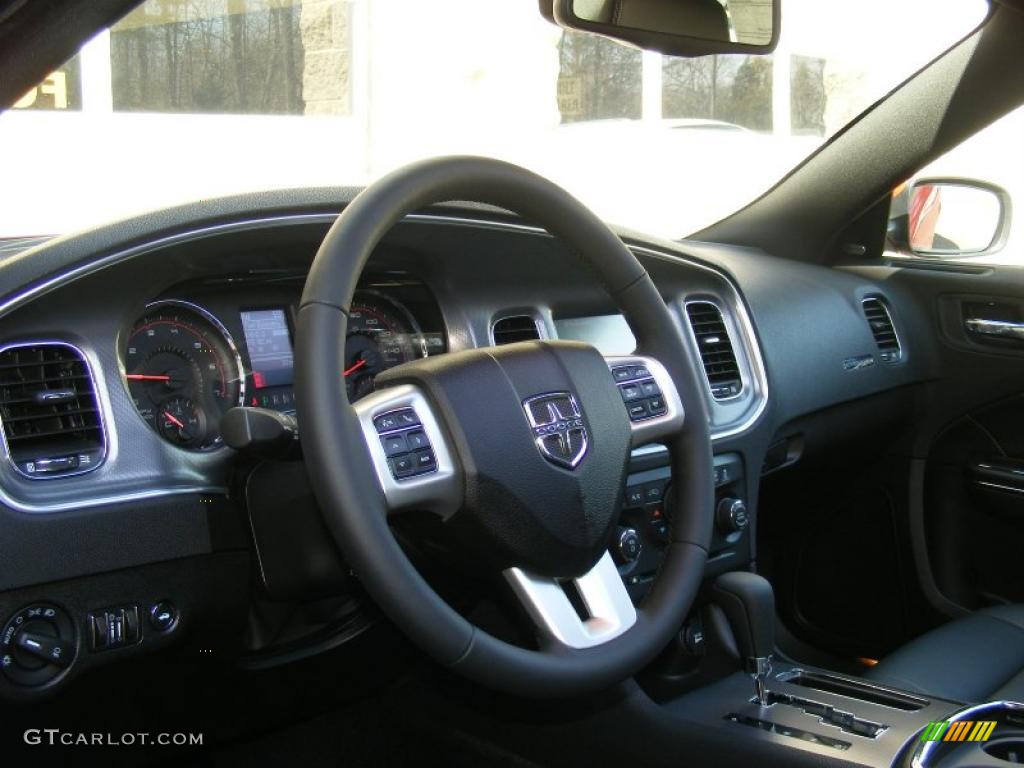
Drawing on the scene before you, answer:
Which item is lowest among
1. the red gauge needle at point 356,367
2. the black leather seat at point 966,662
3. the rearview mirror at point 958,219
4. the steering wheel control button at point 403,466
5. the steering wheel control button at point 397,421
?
the black leather seat at point 966,662

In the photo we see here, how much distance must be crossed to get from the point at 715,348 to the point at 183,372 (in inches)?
44.1

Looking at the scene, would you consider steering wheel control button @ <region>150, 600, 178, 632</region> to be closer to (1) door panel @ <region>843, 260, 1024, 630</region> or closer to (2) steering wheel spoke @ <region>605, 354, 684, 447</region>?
(2) steering wheel spoke @ <region>605, 354, 684, 447</region>

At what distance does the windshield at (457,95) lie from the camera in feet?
27.5

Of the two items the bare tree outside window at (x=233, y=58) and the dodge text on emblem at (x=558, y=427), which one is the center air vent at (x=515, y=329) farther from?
the bare tree outside window at (x=233, y=58)

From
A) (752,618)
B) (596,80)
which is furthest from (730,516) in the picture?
(596,80)

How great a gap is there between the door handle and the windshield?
207 inches

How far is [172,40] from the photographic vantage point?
8.57 meters

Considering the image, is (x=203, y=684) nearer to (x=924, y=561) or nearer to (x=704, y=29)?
(x=704, y=29)

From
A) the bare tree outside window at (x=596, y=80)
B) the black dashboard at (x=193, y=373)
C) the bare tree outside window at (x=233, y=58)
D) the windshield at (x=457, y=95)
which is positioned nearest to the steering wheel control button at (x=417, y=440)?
the black dashboard at (x=193, y=373)

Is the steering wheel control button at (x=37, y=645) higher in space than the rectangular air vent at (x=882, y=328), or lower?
lower

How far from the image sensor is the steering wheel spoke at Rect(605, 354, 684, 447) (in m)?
1.63

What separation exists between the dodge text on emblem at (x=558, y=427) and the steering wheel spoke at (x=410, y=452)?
4.4 inches

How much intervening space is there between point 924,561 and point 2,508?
7.30ft

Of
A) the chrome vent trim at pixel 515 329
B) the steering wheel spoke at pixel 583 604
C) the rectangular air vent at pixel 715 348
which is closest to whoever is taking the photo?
the steering wheel spoke at pixel 583 604
